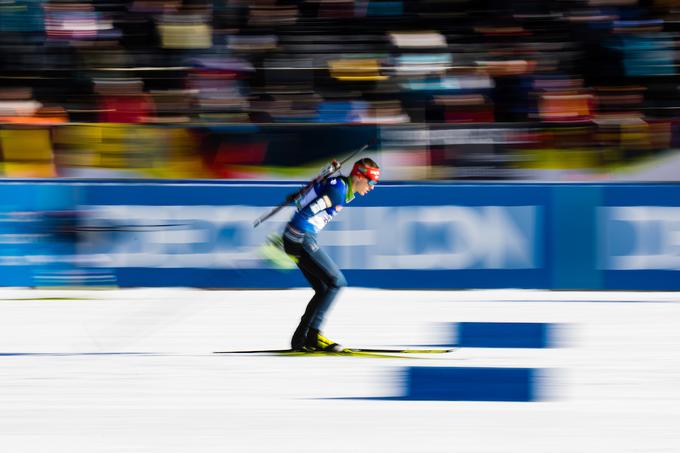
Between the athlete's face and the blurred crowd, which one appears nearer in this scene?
the athlete's face

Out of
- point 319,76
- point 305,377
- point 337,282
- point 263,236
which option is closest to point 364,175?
point 337,282

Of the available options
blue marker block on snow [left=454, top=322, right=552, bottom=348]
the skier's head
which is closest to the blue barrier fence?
blue marker block on snow [left=454, top=322, right=552, bottom=348]

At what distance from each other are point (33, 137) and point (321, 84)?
113 inches

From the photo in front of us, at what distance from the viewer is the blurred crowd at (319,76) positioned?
10.6 m

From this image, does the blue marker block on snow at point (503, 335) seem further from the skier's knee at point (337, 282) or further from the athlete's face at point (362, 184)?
the athlete's face at point (362, 184)

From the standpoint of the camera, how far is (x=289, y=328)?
842 cm

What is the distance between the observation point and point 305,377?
6.42m

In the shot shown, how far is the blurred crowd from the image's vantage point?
10.6 metres

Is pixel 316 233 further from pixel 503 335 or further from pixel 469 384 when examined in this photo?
pixel 503 335

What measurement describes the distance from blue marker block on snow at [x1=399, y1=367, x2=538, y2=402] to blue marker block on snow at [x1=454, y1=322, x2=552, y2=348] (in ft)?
3.05

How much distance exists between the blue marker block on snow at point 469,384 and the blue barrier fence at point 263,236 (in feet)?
12.1

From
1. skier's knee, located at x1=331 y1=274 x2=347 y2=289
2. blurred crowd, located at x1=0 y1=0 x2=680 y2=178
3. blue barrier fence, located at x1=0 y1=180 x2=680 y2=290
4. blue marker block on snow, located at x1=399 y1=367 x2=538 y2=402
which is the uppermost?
blurred crowd, located at x1=0 y1=0 x2=680 y2=178

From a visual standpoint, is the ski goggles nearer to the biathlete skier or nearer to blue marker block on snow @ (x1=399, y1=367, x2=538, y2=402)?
the biathlete skier

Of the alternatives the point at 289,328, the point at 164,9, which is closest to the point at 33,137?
the point at 164,9
